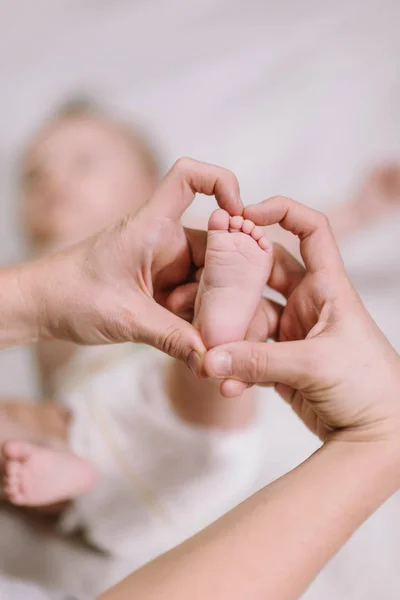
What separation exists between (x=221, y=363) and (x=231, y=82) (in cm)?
85

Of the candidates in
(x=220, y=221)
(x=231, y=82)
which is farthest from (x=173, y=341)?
(x=231, y=82)

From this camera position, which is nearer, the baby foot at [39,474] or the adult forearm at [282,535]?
the adult forearm at [282,535]

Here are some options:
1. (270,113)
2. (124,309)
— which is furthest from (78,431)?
(270,113)

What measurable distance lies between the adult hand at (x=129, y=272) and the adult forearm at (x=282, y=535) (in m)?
0.17

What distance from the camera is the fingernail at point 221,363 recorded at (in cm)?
58

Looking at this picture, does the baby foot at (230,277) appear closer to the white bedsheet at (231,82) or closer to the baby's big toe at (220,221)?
the baby's big toe at (220,221)

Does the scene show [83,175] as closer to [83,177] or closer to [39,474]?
[83,177]

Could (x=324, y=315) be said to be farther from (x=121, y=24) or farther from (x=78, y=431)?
(x=121, y=24)

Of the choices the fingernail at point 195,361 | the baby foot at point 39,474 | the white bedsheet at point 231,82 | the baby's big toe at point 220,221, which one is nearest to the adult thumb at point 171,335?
the fingernail at point 195,361

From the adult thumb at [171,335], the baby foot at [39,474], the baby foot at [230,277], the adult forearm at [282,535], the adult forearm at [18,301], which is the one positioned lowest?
the baby foot at [39,474]

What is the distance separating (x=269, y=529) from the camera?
22.5 inches

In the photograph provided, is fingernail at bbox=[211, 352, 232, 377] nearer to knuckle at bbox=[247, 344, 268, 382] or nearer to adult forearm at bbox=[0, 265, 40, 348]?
knuckle at bbox=[247, 344, 268, 382]

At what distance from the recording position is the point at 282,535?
57 centimetres

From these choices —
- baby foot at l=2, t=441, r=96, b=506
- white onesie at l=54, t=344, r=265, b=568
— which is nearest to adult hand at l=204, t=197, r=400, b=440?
white onesie at l=54, t=344, r=265, b=568
